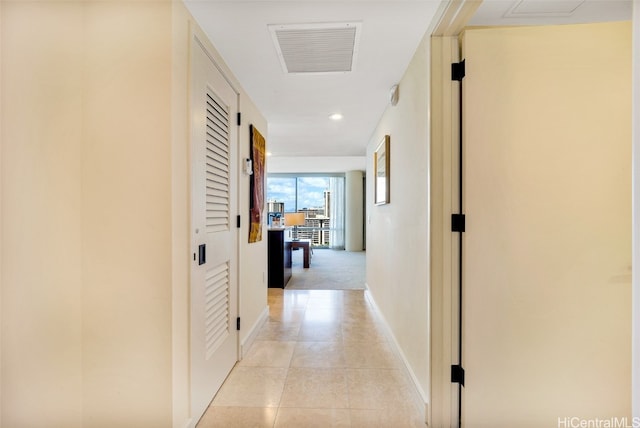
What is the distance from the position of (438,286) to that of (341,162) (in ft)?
20.1

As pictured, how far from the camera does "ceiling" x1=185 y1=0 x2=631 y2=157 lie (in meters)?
1.39


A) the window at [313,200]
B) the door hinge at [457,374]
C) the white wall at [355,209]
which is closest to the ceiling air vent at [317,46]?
the door hinge at [457,374]

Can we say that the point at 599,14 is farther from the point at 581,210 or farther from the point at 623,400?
the point at 623,400

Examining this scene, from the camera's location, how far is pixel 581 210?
1.33 meters

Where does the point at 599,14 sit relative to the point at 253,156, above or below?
above

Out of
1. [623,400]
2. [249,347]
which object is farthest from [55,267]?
[623,400]

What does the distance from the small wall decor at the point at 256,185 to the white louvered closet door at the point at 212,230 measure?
356mm

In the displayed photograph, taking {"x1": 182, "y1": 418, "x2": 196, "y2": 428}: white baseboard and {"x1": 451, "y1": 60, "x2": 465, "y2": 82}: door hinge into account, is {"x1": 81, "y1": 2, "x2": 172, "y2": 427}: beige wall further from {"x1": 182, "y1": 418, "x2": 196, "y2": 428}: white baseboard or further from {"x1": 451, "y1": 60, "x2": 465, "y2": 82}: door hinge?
{"x1": 451, "y1": 60, "x2": 465, "y2": 82}: door hinge

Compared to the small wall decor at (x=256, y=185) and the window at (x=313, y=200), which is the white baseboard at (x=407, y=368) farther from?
the window at (x=313, y=200)

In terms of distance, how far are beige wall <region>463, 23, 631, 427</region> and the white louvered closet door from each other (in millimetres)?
1437

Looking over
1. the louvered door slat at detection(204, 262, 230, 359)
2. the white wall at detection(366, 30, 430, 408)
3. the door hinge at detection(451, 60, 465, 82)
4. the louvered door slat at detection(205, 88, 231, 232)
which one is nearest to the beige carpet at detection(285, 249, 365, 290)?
the white wall at detection(366, 30, 430, 408)

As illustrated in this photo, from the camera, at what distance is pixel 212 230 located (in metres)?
1.72

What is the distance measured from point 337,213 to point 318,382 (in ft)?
23.7

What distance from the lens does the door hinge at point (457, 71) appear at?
4.65 ft
